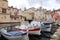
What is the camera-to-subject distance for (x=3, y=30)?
3568 millimetres

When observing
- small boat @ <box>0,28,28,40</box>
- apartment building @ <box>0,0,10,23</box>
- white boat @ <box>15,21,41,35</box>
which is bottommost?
small boat @ <box>0,28,28,40</box>

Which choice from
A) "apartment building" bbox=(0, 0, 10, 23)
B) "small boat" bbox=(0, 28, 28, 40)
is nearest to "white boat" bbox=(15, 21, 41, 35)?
"small boat" bbox=(0, 28, 28, 40)

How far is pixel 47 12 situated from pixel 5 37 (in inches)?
55.3

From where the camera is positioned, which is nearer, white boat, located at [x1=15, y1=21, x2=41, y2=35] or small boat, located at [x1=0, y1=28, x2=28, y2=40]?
small boat, located at [x1=0, y1=28, x2=28, y2=40]

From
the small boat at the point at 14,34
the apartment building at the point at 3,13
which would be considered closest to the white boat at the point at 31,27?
the small boat at the point at 14,34

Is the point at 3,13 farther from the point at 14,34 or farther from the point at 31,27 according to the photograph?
the point at 31,27

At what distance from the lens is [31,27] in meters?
3.89

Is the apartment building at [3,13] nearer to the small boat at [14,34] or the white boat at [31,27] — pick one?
the small boat at [14,34]

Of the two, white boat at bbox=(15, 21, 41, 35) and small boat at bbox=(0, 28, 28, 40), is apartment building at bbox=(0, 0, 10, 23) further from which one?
white boat at bbox=(15, 21, 41, 35)

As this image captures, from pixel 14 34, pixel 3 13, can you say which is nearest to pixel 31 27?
pixel 14 34

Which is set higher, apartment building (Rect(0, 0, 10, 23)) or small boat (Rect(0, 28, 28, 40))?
apartment building (Rect(0, 0, 10, 23))

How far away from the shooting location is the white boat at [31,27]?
3762mm

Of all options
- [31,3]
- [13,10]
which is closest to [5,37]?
[13,10]

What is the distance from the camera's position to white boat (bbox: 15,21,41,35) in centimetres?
Result: 376
